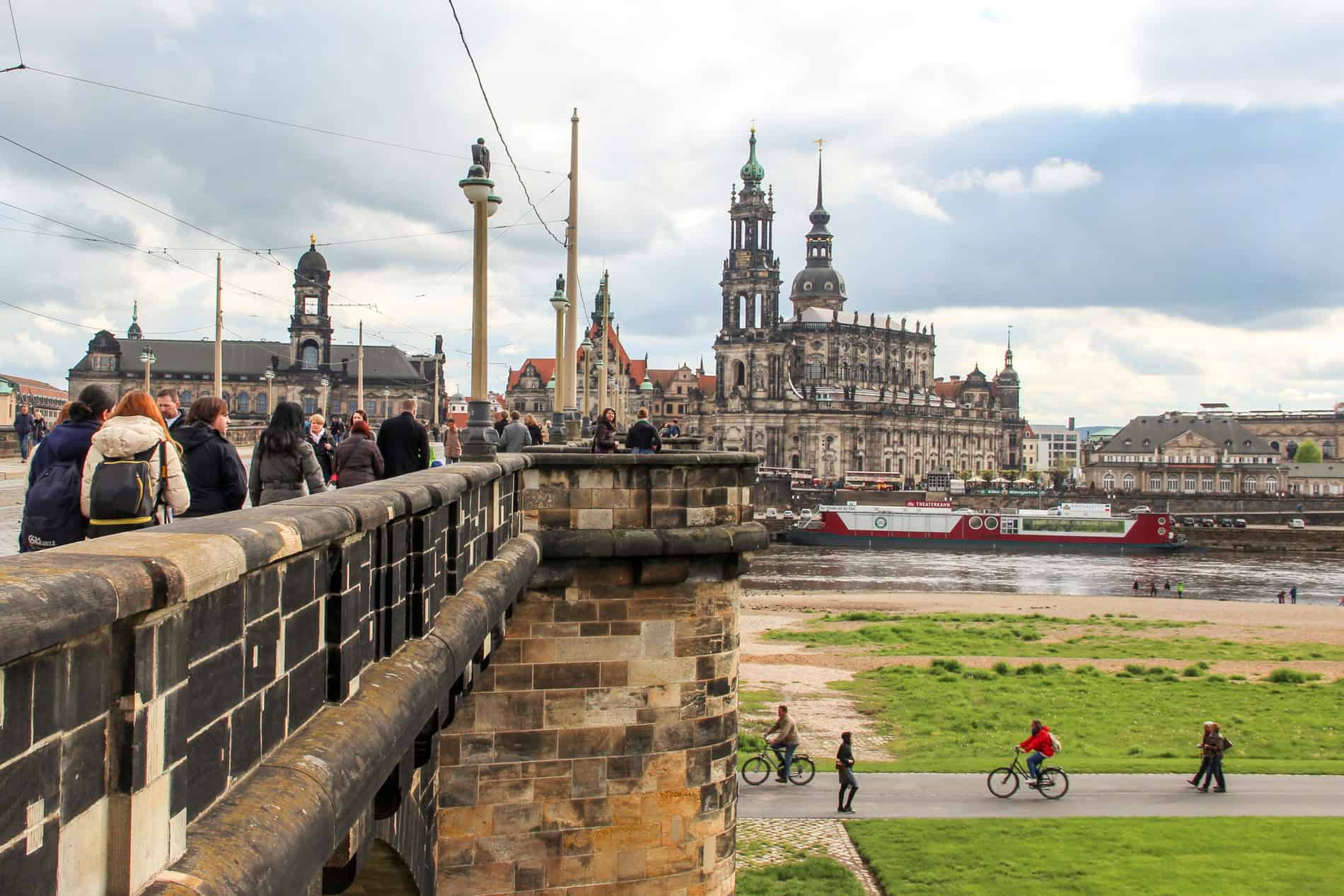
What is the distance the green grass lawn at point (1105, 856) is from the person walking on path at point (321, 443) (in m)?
7.39

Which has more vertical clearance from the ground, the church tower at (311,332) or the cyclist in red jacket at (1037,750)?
the church tower at (311,332)

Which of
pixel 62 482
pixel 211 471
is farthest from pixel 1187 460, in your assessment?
pixel 62 482

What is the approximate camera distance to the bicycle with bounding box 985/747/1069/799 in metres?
18.9

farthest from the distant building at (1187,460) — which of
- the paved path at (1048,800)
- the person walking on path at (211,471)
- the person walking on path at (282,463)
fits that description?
the person walking on path at (211,471)

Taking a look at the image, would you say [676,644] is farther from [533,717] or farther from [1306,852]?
[1306,852]

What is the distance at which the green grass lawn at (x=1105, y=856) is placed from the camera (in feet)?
49.7

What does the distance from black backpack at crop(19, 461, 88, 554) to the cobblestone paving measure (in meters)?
12.2

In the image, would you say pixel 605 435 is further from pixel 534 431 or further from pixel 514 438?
pixel 534 431

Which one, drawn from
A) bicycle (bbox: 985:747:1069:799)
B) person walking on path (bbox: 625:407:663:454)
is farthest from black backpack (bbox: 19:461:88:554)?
bicycle (bbox: 985:747:1069:799)

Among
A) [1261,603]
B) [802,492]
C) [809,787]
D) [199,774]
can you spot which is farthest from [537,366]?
[199,774]

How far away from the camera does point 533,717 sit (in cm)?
1023

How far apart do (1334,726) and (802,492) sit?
8807 centimetres

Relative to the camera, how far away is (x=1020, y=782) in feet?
63.1

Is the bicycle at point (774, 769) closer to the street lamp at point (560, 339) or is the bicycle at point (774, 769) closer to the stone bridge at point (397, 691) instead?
the street lamp at point (560, 339)
